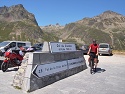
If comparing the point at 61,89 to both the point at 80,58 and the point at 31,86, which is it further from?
the point at 80,58

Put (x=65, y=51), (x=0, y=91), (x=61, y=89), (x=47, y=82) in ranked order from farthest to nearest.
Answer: (x=65, y=51) < (x=47, y=82) < (x=61, y=89) < (x=0, y=91)

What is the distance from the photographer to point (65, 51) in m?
11.7

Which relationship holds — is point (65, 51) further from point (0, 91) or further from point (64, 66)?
point (0, 91)

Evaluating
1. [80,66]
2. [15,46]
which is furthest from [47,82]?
[15,46]

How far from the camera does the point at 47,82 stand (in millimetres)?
8836

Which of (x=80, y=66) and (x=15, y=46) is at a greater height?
(x=15, y=46)

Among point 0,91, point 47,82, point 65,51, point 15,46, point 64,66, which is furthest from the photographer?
point 15,46

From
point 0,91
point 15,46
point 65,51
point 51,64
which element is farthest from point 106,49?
point 0,91

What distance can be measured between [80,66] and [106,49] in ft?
69.8

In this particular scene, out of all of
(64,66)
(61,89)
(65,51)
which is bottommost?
(61,89)

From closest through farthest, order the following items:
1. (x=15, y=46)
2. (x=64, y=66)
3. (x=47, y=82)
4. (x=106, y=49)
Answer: (x=47, y=82) < (x=64, y=66) < (x=15, y=46) < (x=106, y=49)

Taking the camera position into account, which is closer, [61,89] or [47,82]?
[61,89]

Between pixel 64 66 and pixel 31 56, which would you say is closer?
pixel 31 56

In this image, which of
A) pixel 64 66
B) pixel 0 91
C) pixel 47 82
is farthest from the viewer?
pixel 64 66
